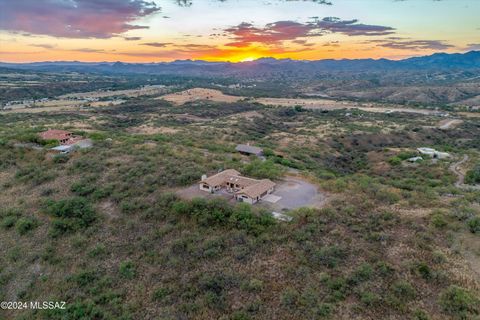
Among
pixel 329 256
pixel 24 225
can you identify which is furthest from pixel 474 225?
pixel 24 225

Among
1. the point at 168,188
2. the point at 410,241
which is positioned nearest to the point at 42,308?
the point at 168,188

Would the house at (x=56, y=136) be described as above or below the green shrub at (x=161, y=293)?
above

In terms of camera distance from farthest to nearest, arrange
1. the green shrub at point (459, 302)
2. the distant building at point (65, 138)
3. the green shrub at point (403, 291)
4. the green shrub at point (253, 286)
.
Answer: the distant building at point (65, 138) → the green shrub at point (253, 286) → the green shrub at point (403, 291) → the green shrub at point (459, 302)

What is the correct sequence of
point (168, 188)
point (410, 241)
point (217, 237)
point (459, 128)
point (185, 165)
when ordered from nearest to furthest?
point (410, 241)
point (217, 237)
point (168, 188)
point (185, 165)
point (459, 128)

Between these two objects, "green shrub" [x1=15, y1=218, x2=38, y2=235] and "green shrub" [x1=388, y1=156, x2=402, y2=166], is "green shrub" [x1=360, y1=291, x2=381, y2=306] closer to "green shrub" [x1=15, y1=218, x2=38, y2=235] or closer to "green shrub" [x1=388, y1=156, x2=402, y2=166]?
"green shrub" [x1=15, y1=218, x2=38, y2=235]

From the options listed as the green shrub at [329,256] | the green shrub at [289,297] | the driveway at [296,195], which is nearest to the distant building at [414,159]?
the driveway at [296,195]

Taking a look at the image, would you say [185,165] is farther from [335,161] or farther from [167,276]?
[335,161]

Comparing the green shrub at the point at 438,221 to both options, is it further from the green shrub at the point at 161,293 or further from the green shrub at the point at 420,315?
the green shrub at the point at 161,293

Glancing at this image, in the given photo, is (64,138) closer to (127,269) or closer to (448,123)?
(127,269)
